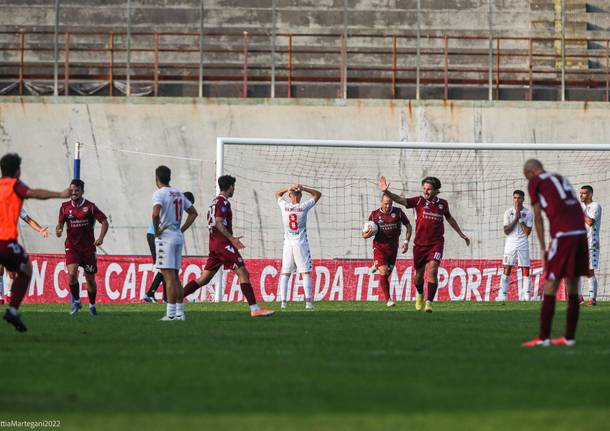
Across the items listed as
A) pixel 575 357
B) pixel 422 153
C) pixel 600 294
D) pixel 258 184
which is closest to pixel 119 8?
pixel 258 184

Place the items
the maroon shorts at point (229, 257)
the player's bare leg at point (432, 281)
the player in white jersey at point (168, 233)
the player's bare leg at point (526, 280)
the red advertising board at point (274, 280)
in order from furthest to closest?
the red advertising board at point (274, 280)
the player's bare leg at point (526, 280)
the player's bare leg at point (432, 281)
the maroon shorts at point (229, 257)
the player in white jersey at point (168, 233)

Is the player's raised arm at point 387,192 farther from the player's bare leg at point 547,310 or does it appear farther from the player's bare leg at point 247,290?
the player's bare leg at point 547,310

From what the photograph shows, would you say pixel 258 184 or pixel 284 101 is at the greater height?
pixel 284 101

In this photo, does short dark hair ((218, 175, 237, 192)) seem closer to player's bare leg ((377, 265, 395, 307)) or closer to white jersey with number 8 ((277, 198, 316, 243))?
white jersey with number 8 ((277, 198, 316, 243))

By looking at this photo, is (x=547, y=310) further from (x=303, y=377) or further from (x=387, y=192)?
(x=387, y=192)

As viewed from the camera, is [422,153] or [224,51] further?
[224,51]

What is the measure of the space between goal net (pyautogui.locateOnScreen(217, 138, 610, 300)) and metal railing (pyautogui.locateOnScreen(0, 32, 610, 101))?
2543mm

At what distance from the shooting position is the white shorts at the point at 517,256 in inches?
881

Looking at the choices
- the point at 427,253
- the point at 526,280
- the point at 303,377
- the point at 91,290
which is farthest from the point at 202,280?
the point at 526,280

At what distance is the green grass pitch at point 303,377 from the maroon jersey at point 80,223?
9.59 ft

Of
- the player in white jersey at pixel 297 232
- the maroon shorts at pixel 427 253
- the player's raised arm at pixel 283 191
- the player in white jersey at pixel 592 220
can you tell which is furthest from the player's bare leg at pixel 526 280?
the player's raised arm at pixel 283 191

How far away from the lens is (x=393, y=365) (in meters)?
8.86

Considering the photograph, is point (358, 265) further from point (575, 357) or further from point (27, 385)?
point (27, 385)

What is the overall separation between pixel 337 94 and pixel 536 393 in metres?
22.1
